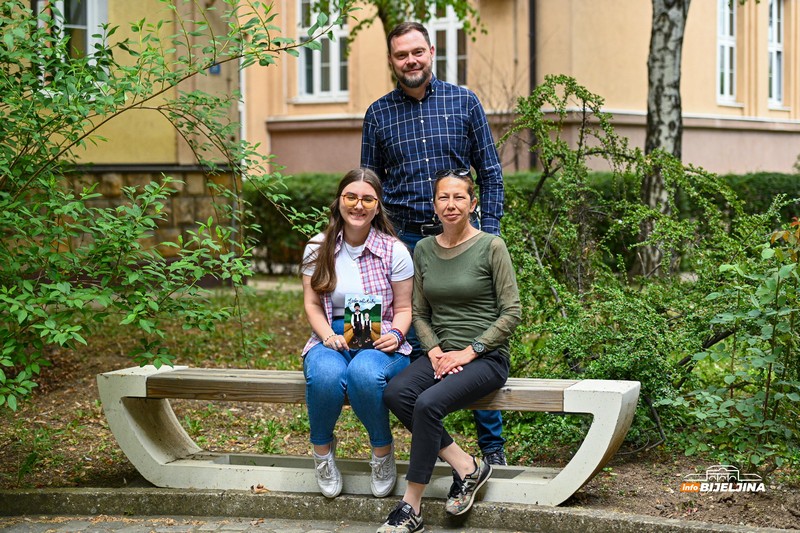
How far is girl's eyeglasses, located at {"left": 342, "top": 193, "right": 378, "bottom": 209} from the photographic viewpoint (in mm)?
4922

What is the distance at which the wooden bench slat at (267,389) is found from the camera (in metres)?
4.61

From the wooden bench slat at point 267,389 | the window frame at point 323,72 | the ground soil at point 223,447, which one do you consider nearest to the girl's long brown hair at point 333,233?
the wooden bench slat at point 267,389

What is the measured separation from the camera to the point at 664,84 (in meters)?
10.4

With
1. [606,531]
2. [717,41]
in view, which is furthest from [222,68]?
[717,41]

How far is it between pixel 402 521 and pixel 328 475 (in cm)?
50

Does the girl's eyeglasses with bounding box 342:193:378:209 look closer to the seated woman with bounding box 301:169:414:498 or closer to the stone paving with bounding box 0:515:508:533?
the seated woman with bounding box 301:169:414:498

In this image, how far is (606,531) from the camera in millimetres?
4426

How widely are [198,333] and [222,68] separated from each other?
4.15m

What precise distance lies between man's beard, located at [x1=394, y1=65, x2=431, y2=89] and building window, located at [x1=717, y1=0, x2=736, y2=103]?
17.1 meters

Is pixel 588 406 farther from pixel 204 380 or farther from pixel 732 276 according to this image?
pixel 204 380

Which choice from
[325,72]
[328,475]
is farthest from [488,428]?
[325,72]

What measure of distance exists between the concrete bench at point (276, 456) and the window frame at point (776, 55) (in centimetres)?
1920
